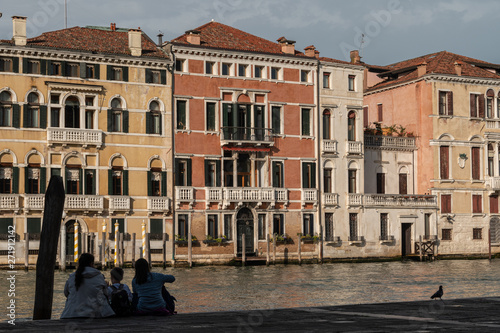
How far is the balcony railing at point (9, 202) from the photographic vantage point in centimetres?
3744

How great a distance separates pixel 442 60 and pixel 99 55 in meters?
21.2

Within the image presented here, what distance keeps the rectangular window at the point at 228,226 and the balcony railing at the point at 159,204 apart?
3.27 m

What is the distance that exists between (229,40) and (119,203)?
10556 mm

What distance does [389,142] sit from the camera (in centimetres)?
4866

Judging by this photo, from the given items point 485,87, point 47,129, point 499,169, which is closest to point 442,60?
point 485,87

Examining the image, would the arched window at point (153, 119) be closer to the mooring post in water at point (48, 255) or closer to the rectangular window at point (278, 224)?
the rectangular window at point (278, 224)

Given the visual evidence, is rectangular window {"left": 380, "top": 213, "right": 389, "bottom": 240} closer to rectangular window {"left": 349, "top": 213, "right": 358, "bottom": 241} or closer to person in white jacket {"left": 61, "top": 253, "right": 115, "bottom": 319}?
rectangular window {"left": 349, "top": 213, "right": 358, "bottom": 241}

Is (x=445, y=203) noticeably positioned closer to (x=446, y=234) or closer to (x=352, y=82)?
(x=446, y=234)

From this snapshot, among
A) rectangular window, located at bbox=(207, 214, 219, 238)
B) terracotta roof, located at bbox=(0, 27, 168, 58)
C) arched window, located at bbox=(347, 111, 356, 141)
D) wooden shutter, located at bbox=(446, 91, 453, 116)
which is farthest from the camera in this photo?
wooden shutter, located at bbox=(446, 91, 453, 116)

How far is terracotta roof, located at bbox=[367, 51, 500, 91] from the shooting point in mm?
50344

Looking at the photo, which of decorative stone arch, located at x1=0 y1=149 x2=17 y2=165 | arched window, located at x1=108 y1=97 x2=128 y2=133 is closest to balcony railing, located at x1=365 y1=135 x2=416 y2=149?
arched window, located at x1=108 y1=97 x2=128 y2=133

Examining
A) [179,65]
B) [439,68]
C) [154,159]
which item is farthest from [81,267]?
[439,68]

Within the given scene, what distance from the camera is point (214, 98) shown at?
42906mm

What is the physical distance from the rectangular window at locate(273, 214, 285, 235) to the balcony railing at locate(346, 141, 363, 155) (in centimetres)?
524
